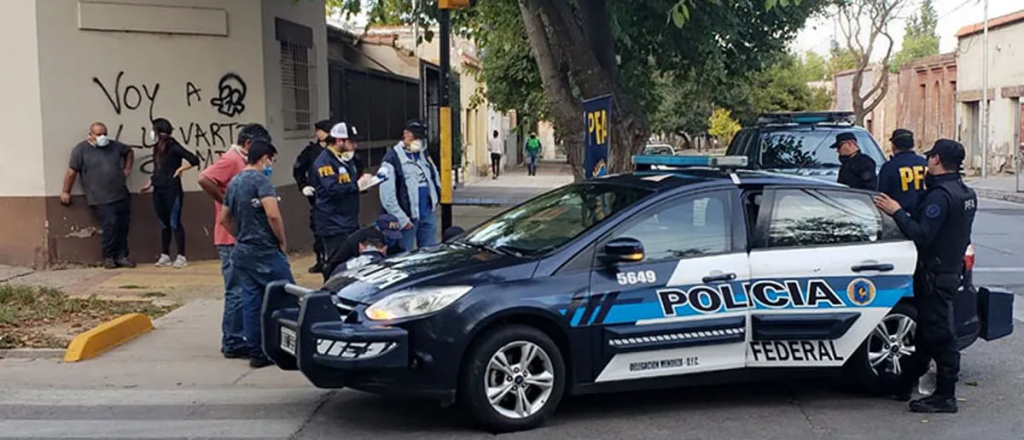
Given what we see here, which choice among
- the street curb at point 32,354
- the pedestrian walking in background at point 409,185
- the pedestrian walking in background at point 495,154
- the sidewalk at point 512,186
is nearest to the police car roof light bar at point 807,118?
the pedestrian walking in background at point 409,185

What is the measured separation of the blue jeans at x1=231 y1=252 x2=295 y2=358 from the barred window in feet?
21.5

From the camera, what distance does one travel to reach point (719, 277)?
6.27 metres

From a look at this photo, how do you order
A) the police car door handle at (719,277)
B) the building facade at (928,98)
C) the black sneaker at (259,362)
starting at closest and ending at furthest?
1. the police car door handle at (719,277)
2. the black sneaker at (259,362)
3. the building facade at (928,98)

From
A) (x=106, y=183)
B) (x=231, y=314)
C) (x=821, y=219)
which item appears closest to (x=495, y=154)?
(x=106, y=183)

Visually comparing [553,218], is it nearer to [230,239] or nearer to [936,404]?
[936,404]

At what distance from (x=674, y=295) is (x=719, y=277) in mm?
317

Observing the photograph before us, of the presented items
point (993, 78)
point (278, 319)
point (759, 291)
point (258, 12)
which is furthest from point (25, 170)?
point (993, 78)

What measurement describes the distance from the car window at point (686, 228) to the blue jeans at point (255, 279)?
2.73m

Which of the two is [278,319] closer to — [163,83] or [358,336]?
[358,336]

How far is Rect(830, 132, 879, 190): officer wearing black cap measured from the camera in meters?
9.87

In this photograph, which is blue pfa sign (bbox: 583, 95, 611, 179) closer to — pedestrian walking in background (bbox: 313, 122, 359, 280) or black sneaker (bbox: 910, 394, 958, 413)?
pedestrian walking in background (bbox: 313, 122, 359, 280)

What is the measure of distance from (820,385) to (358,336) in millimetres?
3270

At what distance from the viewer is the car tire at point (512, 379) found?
580 centimetres

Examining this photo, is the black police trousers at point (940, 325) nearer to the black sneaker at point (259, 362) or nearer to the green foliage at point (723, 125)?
the black sneaker at point (259, 362)
